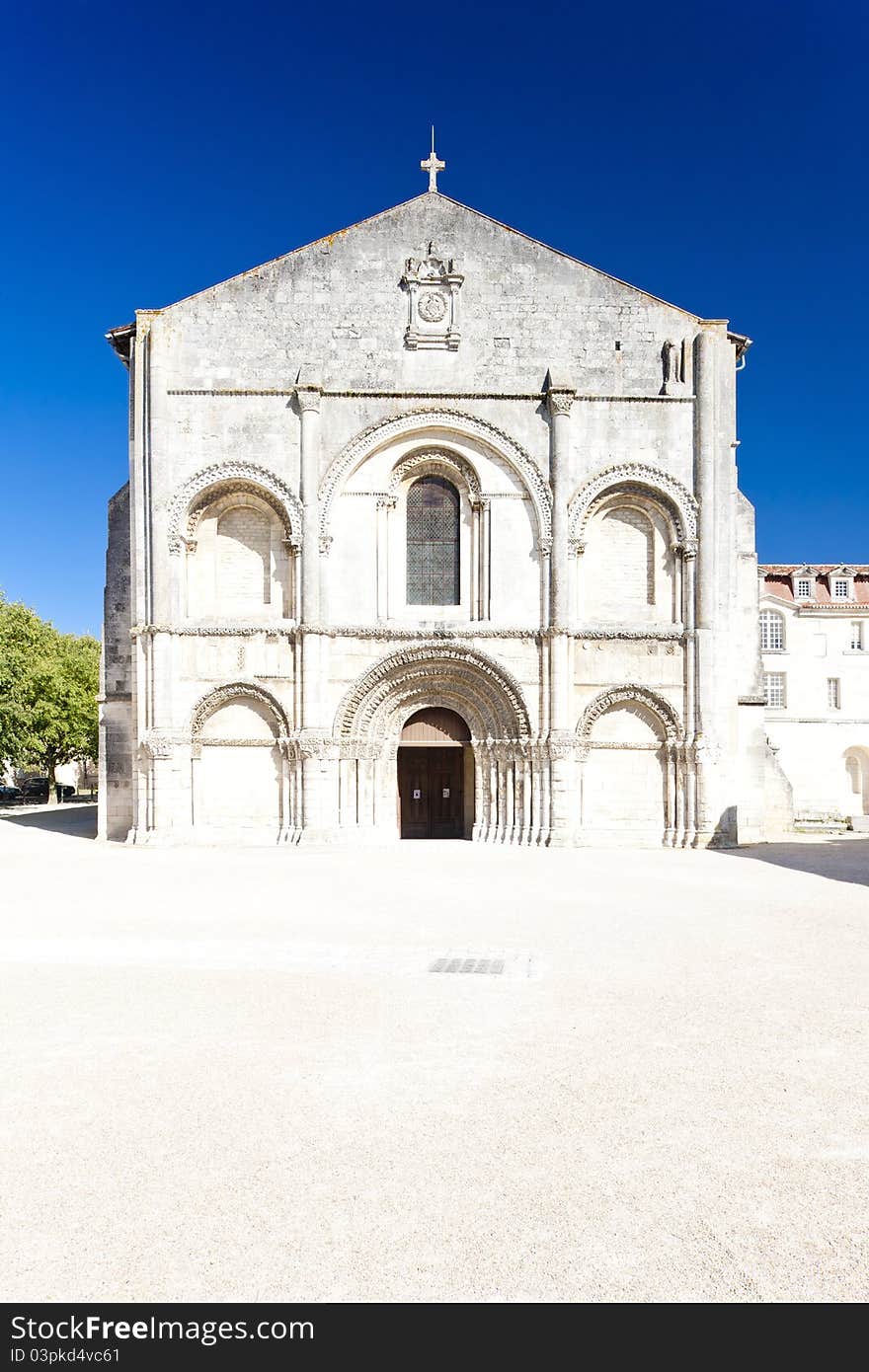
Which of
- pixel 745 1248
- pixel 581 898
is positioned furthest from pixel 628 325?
pixel 745 1248

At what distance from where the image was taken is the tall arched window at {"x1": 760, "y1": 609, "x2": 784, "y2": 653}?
39.2m

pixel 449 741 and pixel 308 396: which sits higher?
pixel 308 396

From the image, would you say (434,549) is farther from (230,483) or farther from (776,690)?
(776,690)

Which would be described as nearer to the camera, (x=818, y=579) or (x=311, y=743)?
(x=311, y=743)

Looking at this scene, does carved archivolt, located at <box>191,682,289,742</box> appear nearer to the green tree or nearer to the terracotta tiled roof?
the green tree

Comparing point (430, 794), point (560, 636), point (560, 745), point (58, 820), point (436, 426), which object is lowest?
point (58, 820)

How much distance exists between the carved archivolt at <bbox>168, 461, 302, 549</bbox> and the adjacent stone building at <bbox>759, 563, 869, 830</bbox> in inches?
989

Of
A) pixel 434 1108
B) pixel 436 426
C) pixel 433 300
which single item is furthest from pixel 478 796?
pixel 434 1108

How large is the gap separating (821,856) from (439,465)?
12.3 m

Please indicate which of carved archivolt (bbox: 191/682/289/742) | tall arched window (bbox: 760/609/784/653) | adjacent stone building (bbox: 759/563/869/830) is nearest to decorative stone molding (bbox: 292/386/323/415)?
carved archivolt (bbox: 191/682/289/742)

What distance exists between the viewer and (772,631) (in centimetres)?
3928

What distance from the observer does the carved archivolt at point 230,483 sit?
67.9 feet
